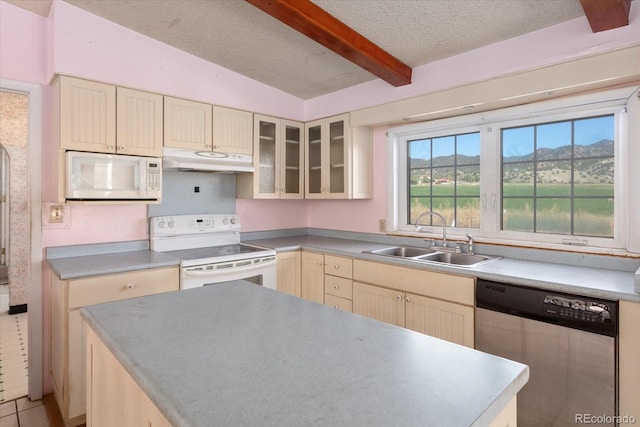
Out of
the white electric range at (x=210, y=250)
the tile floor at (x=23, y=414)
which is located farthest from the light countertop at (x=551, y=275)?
the tile floor at (x=23, y=414)

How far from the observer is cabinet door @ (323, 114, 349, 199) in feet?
11.0

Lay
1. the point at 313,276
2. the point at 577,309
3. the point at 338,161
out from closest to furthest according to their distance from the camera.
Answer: the point at 577,309 < the point at 313,276 < the point at 338,161

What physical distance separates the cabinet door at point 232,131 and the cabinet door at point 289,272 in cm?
101

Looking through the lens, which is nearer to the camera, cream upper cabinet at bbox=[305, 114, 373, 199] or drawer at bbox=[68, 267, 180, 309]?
drawer at bbox=[68, 267, 180, 309]

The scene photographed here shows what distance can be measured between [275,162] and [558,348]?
2640mm

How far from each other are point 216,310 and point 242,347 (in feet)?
1.18

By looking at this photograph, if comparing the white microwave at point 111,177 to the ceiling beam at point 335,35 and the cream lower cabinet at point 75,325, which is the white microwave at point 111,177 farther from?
the ceiling beam at point 335,35

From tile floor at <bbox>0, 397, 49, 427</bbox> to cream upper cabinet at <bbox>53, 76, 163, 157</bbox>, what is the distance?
173cm

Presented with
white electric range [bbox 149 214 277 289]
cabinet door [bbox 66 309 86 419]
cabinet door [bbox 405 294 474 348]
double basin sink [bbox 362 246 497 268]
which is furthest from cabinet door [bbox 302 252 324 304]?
cabinet door [bbox 66 309 86 419]

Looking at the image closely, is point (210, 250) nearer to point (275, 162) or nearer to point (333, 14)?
point (275, 162)

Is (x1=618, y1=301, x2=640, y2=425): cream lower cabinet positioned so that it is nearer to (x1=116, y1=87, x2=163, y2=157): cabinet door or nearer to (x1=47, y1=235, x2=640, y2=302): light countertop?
(x1=47, y1=235, x2=640, y2=302): light countertop

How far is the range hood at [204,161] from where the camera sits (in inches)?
108

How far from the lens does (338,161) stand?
11.3ft

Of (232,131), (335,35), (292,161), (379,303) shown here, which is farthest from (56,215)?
(379,303)
